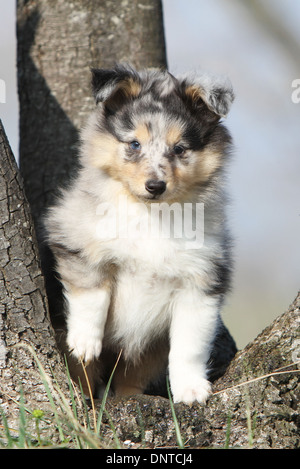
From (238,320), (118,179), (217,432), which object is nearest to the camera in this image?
(217,432)

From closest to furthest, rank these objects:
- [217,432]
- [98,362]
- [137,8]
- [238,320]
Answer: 1. [217,432]
2. [98,362]
3. [137,8]
4. [238,320]

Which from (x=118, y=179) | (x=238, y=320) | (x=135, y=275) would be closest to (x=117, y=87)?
(x=118, y=179)

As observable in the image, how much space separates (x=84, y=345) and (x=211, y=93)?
5.20 feet

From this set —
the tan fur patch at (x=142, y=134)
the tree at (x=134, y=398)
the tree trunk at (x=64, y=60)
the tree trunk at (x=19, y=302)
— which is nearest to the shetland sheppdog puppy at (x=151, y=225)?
the tan fur patch at (x=142, y=134)

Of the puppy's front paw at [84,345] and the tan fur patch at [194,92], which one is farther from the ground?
the tan fur patch at [194,92]

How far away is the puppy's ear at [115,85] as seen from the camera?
3535 millimetres

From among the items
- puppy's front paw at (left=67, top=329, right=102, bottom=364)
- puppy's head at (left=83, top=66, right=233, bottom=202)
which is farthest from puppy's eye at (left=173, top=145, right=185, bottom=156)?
puppy's front paw at (left=67, top=329, right=102, bottom=364)

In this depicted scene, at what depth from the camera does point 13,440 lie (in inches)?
106

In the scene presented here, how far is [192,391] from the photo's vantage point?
337 cm

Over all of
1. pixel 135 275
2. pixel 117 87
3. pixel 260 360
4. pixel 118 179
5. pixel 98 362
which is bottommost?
pixel 98 362

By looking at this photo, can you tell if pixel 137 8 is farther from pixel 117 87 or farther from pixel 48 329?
pixel 48 329

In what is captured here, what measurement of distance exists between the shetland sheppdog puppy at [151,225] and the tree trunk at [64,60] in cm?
99

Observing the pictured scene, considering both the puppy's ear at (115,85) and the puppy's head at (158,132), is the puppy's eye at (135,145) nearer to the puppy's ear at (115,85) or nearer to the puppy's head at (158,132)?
the puppy's head at (158,132)

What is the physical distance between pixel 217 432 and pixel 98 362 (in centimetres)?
103
